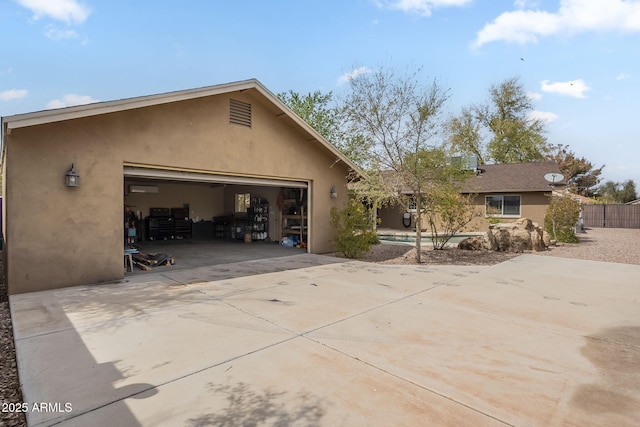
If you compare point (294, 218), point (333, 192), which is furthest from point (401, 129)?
point (294, 218)

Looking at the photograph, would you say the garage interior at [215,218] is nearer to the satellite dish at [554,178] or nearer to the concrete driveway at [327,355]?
the concrete driveway at [327,355]

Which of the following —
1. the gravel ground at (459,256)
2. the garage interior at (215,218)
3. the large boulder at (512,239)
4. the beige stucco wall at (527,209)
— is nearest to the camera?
the gravel ground at (459,256)

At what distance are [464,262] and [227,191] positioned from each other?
12.5 metres

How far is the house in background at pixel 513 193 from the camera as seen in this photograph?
1747cm

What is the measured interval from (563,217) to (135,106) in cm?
1714

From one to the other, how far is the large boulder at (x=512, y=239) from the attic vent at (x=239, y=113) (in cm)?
938

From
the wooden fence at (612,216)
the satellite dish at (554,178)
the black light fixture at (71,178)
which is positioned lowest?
the wooden fence at (612,216)

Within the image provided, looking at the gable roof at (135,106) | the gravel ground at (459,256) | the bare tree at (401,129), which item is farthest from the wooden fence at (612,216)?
the gable roof at (135,106)

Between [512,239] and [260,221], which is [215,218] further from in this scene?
[512,239]

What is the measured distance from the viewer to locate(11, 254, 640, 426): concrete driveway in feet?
8.68

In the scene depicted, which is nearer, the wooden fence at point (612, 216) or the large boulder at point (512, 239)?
the large boulder at point (512, 239)

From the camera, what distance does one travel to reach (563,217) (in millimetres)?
15148

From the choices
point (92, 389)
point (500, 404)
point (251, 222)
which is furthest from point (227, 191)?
point (500, 404)

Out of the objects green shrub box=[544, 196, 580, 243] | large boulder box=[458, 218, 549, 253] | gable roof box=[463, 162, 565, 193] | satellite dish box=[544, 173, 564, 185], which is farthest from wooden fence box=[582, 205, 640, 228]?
large boulder box=[458, 218, 549, 253]
